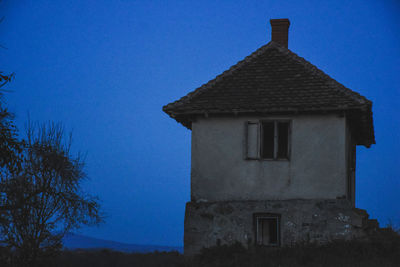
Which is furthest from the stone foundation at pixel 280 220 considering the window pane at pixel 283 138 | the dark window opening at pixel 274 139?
the window pane at pixel 283 138

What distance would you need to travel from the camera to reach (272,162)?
712 inches

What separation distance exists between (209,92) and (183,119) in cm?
145

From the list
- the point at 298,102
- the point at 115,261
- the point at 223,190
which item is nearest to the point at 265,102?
the point at 298,102

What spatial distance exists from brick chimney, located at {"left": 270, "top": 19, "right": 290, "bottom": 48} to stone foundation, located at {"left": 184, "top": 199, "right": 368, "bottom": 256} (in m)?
7.25

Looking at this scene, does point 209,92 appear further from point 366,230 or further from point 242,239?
point 366,230

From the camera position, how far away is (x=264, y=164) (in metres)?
18.1

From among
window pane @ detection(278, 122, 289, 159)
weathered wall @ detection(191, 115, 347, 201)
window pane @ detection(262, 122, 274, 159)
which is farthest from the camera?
window pane @ detection(278, 122, 289, 159)

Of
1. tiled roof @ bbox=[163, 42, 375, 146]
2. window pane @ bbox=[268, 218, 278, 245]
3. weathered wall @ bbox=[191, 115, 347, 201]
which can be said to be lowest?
window pane @ bbox=[268, 218, 278, 245]

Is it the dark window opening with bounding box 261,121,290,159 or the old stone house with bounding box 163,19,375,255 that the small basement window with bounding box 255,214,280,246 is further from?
the dark window opening with bounding box 261,121,290,159

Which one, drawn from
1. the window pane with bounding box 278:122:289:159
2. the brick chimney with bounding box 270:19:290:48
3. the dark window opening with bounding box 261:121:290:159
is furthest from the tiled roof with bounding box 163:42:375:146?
the window pane with bounding box 278:122:289:159

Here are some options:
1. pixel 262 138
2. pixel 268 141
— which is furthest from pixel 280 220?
pixel 268 141

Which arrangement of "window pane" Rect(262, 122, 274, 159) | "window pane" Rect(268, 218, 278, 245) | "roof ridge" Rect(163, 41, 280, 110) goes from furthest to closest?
"roof ridge" Rect(163, 41, 280, 110) → "window pane" Rect(262, 122, 274, 159) → "window pane" Rect(268, 218, 278, 245)

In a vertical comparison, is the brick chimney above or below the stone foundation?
above

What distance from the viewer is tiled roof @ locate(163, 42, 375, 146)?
1767 centimetres
